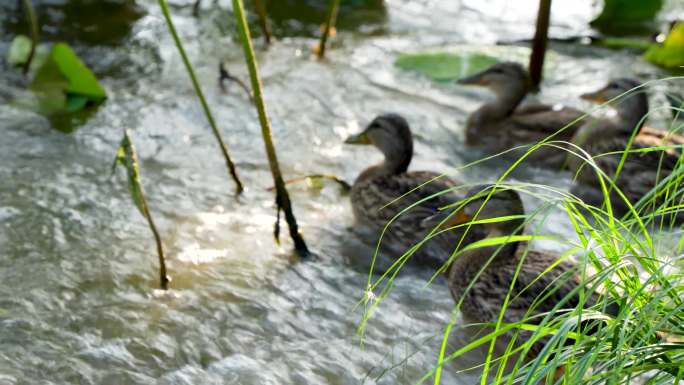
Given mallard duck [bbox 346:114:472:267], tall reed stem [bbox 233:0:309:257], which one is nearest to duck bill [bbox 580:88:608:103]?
mallard duck [bbox 346:114:472:267]

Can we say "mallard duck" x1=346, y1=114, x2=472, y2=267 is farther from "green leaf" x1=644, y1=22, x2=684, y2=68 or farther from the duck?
"green leaf" x1=644, y1=22, x2=684, y2=68

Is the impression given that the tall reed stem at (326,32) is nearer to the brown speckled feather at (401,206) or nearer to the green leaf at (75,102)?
the green leaf at (75,102)

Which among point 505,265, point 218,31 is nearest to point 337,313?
point 505,265

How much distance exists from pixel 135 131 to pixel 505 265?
2875mm

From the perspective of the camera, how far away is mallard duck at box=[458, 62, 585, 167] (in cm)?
599

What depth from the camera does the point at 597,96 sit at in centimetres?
614

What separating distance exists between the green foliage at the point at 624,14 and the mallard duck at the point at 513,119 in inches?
92.6

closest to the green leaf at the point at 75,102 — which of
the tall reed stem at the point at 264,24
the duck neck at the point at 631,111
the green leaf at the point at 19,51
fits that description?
the green leaf at the point at 19,51

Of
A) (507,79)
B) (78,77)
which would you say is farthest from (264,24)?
(507,79)

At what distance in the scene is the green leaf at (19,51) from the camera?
6816 millimetres

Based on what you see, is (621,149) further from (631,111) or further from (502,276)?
(502,276)

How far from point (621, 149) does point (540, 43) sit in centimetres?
156

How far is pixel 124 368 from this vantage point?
12.2 ft

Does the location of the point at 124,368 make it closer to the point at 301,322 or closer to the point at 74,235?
the point at 301,322
